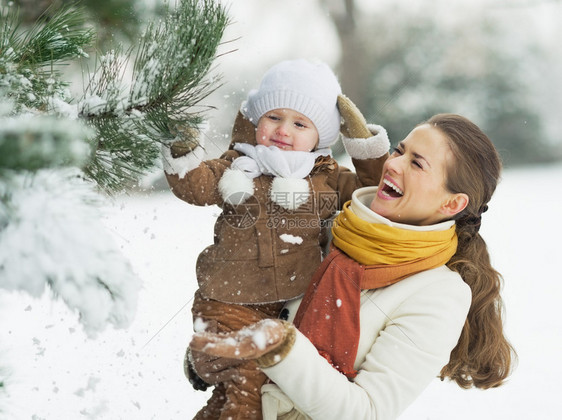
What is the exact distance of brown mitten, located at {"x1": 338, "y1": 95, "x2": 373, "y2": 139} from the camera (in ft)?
4.50

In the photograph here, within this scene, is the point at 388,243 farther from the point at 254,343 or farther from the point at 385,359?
the point at 254,343

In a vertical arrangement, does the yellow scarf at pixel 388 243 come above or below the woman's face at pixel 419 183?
below

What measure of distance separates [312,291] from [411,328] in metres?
0.25

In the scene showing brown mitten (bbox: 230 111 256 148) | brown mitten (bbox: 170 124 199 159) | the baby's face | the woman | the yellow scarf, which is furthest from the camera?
brown mitten (bbox: 230 111 256 148)

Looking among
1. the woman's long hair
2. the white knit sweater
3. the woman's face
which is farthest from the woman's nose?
the white knit sweater

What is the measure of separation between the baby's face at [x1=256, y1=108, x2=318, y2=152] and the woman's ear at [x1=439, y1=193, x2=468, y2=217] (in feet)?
1.17

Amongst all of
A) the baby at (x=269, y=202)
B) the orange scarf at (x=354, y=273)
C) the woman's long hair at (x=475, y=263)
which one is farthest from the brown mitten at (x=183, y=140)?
the woman's long hair at (x=475, y=263)

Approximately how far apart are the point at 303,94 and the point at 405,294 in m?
0.52

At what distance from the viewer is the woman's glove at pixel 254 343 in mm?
895

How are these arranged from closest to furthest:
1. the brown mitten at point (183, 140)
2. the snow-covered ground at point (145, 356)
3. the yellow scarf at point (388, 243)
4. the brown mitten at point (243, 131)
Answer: the snow-covered ground at point (145, 356)
the brown mitten at point (183, 140)
the yellow scarf at point (388, 243)
the brown mitten at point (243, 131)

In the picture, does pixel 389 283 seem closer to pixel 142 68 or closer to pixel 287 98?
pixel 287 98

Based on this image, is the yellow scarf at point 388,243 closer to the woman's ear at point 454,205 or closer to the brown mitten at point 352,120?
the woman's ear at point 454,205

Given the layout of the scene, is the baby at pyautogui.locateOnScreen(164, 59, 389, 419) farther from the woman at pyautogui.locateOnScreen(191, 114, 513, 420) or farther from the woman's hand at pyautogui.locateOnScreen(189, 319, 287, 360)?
the woman's hand at pyautogui.locateOnScreen(189, 319, 287, 360)

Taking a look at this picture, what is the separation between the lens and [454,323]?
1.20 metres
